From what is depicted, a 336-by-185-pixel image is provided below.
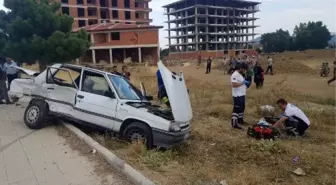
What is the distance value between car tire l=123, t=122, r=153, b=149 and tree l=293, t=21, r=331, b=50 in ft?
301

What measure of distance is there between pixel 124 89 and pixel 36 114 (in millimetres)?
2230

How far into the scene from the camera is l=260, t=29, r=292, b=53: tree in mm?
91438

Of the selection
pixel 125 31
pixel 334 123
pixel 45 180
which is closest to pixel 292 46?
pixel 125 31

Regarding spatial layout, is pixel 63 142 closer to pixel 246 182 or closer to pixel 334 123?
pixel 246 182

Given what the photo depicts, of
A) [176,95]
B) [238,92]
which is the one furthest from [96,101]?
[238,92]

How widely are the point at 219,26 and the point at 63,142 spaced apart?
292 feet

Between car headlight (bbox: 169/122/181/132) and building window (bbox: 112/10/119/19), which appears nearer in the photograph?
car headlight (bbox: 169/122/181/132)

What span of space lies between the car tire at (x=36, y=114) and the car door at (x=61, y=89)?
168mm

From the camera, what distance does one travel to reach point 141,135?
6.16 meters

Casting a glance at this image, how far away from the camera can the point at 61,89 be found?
7496mm

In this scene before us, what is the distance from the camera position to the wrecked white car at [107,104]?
233 inches

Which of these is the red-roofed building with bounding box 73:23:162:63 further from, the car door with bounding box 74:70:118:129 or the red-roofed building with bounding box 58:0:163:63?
the car door with bounding box 74:70:118:129

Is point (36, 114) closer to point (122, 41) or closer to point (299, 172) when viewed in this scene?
point (299, 172)

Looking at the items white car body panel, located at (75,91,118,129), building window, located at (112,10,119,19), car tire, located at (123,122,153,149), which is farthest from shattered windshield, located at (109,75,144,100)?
building window, located at (112,10,119,19)
